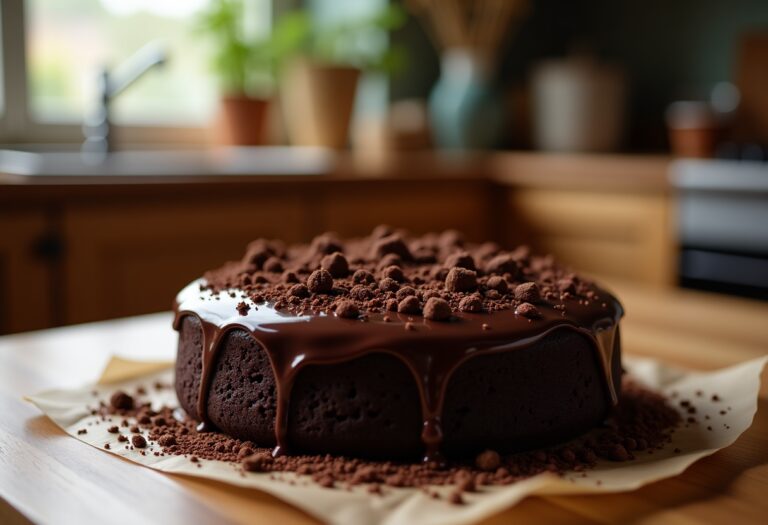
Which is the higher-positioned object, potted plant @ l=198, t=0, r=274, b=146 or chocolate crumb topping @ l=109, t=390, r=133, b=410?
potted plant @ l=198, t=0, r=274, b=146

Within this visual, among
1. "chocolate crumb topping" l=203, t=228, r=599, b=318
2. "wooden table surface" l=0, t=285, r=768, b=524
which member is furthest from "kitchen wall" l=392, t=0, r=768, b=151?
"wooden table surface" l=0, t=285, r=768, b=524

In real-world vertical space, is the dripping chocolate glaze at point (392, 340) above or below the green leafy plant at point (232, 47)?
below

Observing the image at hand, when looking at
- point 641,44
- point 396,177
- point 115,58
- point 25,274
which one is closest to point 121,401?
point 25,274

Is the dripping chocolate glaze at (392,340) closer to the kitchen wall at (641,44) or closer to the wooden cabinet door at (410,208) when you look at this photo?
the wooden cabinet door at (410,208)

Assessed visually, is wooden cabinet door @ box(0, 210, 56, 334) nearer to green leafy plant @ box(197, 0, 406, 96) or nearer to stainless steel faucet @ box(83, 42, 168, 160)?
stainless steel faucet @ box(83, 42, 168, 160)

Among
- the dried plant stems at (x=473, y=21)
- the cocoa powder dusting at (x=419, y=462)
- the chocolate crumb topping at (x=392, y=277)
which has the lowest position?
the cocoa powder dusting at (x=419, y=462)

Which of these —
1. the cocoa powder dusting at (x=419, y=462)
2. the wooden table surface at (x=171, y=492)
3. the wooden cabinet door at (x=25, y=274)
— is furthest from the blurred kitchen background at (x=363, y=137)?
the cocoa powder dusting at (x=419, y=462)

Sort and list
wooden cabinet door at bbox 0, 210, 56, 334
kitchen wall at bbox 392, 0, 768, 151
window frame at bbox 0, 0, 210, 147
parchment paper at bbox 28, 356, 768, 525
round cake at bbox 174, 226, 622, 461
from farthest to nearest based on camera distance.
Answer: kitchen wall at bbox 392, 0, 768, 151 < window frame at bbox 0, 0, 210, 147 < wooden cabinet door at bbox 0, 210, 56, 334 < round cake at bbox 174, 226, 622, 461 < parchment paper at bbox 28, 356, 768, 525
